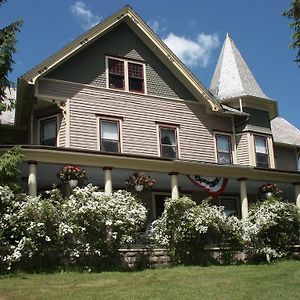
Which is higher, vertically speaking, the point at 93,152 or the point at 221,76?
the point at 221,76

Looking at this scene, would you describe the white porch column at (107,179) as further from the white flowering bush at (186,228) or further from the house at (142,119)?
the white flowering bush at (186,228)

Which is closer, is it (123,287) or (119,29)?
(123,287)

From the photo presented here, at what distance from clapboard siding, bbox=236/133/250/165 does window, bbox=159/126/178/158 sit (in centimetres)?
365

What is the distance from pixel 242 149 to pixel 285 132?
7.59 metres

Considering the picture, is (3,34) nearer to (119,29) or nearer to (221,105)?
(119,29)

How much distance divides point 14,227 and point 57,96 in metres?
7.59

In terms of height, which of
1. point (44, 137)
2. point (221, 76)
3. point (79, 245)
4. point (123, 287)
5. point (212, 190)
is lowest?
point (123, 287)

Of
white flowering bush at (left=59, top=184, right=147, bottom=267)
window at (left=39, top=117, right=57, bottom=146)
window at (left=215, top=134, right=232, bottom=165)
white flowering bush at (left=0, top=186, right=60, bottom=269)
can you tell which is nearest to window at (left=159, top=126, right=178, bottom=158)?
window at (left=215, top=134, right=232, bottom=165)

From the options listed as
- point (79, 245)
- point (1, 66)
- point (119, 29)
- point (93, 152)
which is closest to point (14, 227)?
point (79, 245)

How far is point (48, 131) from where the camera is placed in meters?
22.0

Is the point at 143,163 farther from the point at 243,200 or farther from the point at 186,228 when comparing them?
the point at 243,200

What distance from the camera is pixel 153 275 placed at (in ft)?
49.8

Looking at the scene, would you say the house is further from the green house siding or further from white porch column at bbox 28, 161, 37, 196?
white porch column at bbox 28, 161, 37, 196

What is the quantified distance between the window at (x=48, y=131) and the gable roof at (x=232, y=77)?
9.30 meters
